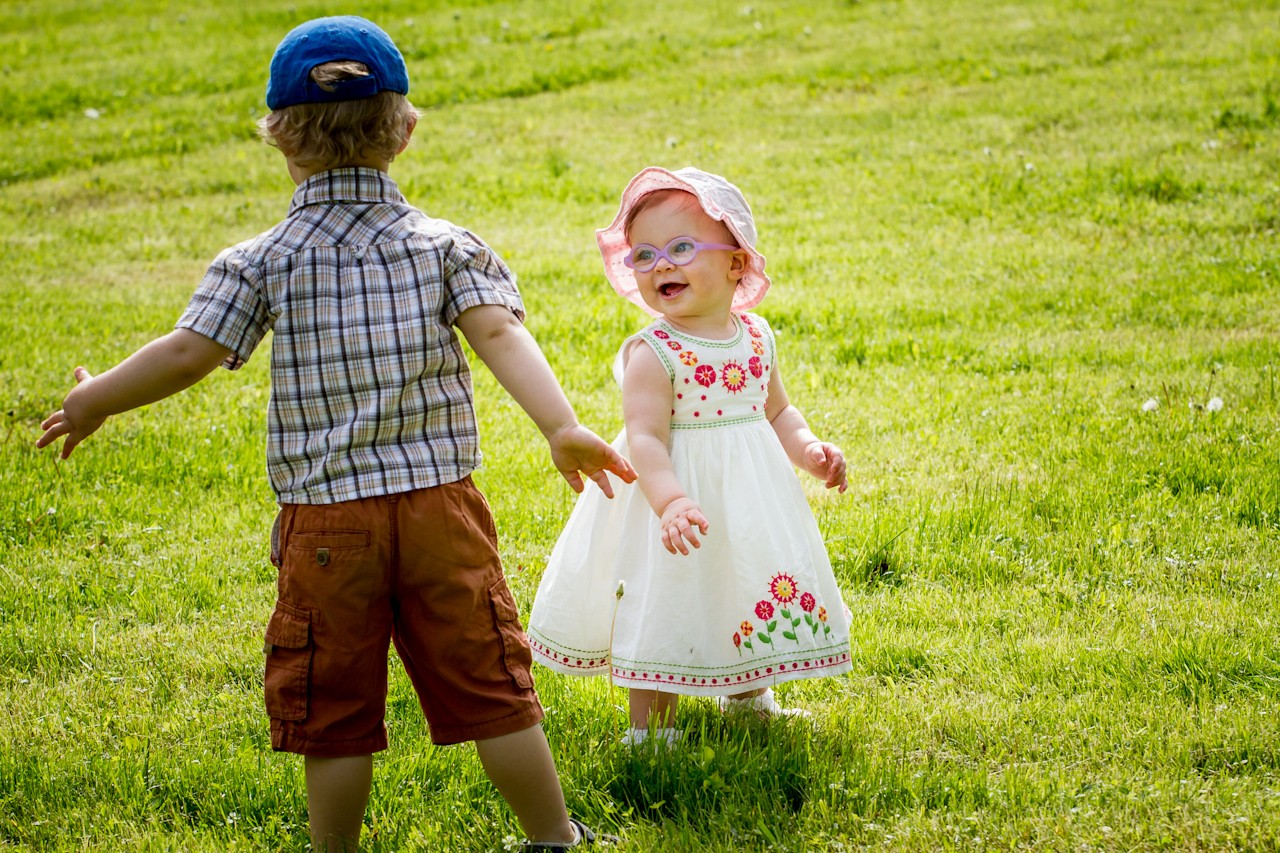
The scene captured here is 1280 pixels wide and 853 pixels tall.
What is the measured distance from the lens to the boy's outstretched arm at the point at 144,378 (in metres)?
2.58

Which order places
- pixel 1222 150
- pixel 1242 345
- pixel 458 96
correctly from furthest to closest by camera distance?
pixel 458 96 < pixel 1222 150 < pixel 1242 345

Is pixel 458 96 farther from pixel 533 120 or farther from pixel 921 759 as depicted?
pixel 921 759

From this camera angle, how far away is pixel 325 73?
2.57 meters

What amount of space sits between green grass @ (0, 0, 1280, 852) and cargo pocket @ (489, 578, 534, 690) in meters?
0.48

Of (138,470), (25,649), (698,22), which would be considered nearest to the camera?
(25,649)

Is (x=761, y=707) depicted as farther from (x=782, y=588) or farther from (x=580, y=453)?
(x=580, y=453)

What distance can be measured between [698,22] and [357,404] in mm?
16551

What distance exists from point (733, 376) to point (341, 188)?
1.20 meters

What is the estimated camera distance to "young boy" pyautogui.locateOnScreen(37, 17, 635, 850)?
8.54 feet

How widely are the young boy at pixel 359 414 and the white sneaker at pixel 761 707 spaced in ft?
2.94

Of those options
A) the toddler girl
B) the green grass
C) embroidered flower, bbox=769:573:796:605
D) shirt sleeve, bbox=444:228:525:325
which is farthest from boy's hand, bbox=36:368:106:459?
embroidered flower, bbox=769:573:796:605

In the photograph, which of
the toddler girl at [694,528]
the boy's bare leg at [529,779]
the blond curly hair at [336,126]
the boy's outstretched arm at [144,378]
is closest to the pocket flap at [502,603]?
the boy's bare leg at [529,779]

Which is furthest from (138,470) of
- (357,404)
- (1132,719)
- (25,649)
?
(1132,719)

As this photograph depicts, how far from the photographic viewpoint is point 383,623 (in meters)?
2.71
